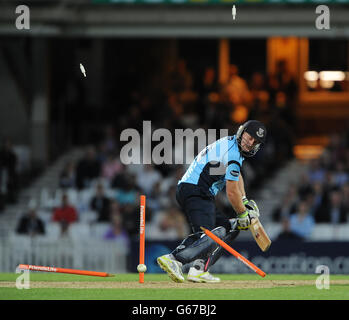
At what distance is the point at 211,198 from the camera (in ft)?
38.0

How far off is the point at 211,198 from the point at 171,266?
0.99 m

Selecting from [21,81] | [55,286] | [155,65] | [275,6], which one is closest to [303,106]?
[155,65]

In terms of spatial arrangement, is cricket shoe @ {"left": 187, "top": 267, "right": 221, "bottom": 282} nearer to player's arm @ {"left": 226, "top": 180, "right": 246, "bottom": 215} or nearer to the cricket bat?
the cricket bat

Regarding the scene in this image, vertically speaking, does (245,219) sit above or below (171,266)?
above

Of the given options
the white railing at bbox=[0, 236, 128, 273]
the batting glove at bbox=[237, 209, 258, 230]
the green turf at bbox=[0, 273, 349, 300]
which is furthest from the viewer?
the white railing at bbox=[0, 236, 128, 273]

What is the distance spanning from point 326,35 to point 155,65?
636cm

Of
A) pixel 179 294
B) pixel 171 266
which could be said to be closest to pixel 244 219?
pixel 171 266

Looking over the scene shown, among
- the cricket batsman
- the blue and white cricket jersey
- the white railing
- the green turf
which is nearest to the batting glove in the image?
the cricket batsman

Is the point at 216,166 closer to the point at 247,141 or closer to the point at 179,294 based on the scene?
the point at 247,141

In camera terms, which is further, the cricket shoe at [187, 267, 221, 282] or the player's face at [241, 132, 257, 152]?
the cricket shoe at [187, 267, 221, 282]

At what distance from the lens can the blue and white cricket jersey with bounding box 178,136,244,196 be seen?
36.4ft

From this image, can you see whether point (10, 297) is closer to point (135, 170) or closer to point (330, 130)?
point (135, 170)

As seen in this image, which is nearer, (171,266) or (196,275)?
(171,266)

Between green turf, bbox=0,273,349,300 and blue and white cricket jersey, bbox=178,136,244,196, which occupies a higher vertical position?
blue and white cricket jersey, bbox=178,136,244,196
